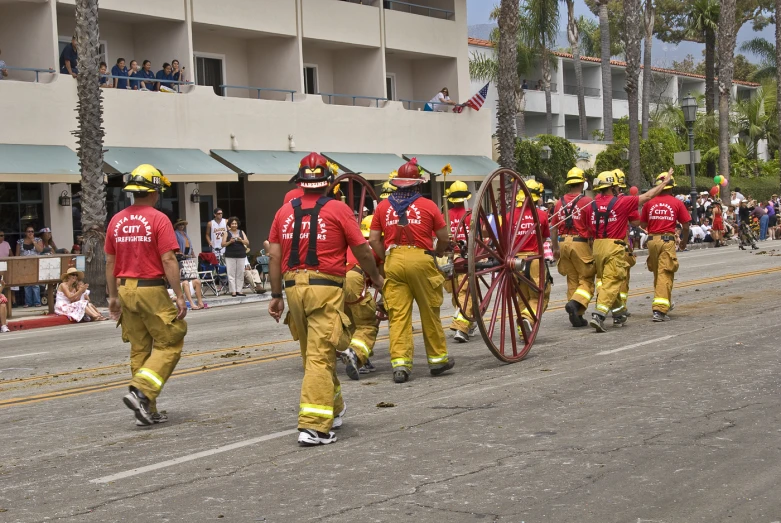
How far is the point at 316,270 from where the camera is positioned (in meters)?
7.86

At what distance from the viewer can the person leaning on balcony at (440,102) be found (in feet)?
116

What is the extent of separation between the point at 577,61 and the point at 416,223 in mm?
48523

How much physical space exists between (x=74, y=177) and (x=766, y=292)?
44.9ft

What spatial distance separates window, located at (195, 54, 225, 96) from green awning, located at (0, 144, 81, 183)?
279 inches

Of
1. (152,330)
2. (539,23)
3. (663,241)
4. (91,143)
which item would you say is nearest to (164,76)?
(91,143)

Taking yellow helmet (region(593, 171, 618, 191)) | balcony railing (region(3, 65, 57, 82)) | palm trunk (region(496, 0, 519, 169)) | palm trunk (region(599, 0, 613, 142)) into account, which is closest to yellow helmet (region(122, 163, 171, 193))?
yellow helmet (region(593, 171, 618, 191))

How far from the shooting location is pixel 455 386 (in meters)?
9.62

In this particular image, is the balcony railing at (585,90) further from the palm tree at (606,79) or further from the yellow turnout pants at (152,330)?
the yellow turnout pants at (152,330)

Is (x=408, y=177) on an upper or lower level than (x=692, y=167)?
lower

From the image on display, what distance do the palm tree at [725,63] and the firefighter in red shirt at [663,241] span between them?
30.1 m

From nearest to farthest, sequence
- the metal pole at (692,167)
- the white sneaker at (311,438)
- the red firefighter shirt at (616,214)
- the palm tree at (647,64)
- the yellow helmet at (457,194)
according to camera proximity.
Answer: the white sneaker at (311,438) < the yellow helmet at (457,194) < the red firefighter shirt at (616,214) < the metal pole at (692,167) < the palm tree at (647,64)

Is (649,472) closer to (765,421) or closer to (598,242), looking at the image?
(765,421)

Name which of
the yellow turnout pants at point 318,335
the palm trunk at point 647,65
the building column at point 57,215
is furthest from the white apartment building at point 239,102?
the palm trunk at point 647,65

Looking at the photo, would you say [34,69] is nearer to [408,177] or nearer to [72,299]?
[72,299]
